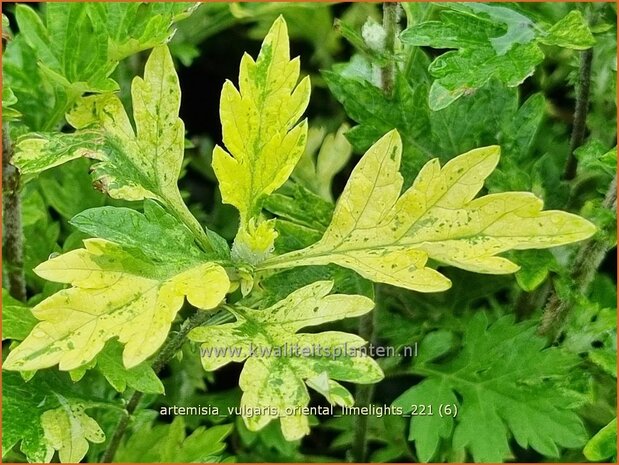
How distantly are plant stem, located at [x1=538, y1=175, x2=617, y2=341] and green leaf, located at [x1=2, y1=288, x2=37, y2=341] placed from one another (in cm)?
56

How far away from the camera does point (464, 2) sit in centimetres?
90

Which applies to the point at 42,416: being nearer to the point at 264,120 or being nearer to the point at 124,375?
the point at 124,375

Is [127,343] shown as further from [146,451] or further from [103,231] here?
[146,451]

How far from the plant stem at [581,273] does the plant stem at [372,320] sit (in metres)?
0.20

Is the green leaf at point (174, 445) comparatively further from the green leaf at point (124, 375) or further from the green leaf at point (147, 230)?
the green leaf at point (147, 230)

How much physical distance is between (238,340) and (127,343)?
0.10m

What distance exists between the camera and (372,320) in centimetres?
99

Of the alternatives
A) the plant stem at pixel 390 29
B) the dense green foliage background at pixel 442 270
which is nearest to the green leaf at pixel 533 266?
the dense green foliage background at pixel 442 270

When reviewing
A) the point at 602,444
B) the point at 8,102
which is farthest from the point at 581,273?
the point at 8,102

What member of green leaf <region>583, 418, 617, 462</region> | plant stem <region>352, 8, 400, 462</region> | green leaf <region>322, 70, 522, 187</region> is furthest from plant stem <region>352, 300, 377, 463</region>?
green leaf <region>583, 418, 617, 462</region>

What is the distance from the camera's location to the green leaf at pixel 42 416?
80 centimetres

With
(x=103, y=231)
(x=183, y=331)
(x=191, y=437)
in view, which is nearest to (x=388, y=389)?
(x=191, y=437)

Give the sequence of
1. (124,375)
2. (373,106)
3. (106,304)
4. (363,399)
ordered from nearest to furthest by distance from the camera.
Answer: (106,304)
(124,375)
(373,106)
(363,399)

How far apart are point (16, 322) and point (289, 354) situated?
0.32 metres
